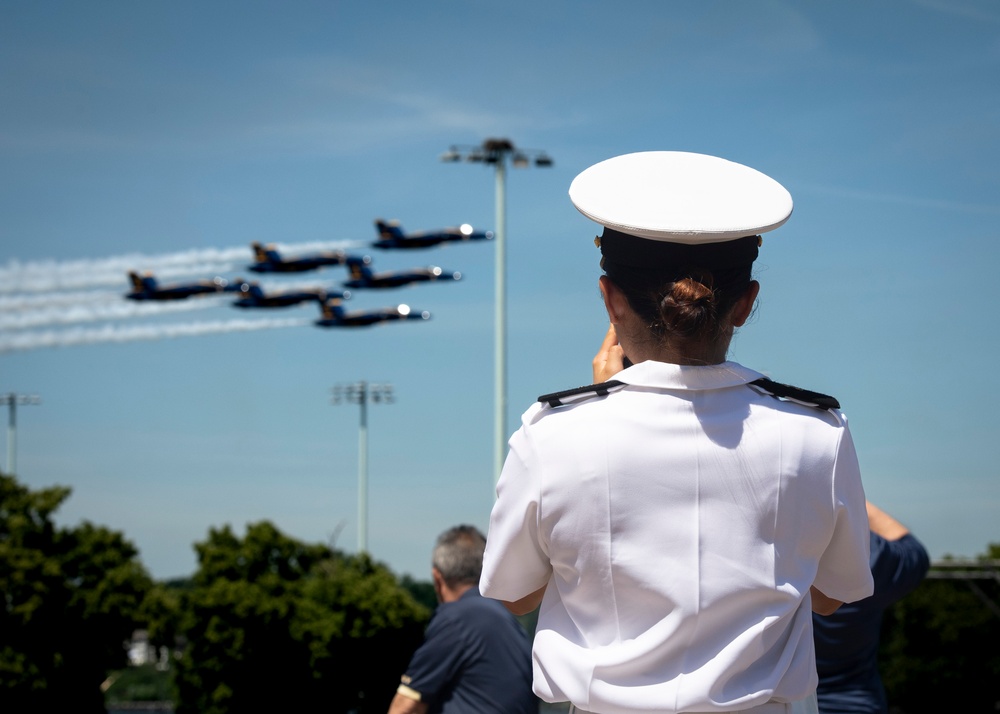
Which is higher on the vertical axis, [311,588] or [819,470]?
[819,470]

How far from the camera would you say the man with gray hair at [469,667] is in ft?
18.9

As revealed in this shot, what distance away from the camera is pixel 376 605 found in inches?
2179

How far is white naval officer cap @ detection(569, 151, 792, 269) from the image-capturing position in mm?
2457

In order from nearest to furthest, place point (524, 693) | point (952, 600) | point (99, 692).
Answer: point (524, 693) < point (99, 692) < point (952, 600)

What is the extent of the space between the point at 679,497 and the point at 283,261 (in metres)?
61.0

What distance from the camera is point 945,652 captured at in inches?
2896

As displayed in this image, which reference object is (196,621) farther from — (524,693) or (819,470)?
(819,470)

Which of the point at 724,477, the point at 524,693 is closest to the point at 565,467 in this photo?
the point at 724,477

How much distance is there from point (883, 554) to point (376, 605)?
52247 mm

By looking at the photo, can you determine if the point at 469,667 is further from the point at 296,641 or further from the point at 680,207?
the point at 296,641

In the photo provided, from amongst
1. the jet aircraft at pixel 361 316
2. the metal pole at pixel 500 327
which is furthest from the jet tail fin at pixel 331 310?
the metal pole at pixel 500 327

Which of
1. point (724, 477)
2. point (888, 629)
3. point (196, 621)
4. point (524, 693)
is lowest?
point (888, 629)

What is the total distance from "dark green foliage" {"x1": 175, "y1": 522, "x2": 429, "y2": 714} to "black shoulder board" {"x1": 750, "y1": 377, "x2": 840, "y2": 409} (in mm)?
53831

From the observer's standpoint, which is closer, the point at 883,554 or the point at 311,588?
the point at 883,554
